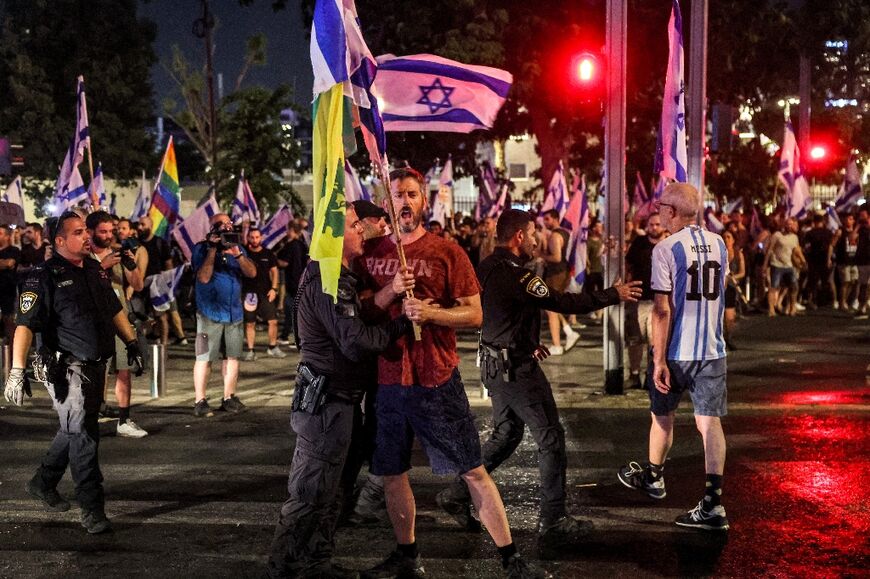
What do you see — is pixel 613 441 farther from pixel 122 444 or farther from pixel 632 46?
pixel 632 46

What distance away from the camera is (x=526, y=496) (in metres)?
Result: 7.44

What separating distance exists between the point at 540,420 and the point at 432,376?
46.3 inches

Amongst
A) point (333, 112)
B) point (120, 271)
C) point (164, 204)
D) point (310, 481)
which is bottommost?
point (310, 481)

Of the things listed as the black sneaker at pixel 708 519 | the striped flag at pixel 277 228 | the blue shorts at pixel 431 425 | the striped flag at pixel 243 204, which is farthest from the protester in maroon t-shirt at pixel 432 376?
the striped flag at pixel 243 204

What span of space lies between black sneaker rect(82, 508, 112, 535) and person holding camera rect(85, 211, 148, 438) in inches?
81.1

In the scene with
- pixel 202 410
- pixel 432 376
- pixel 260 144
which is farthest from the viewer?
pixel 260 144

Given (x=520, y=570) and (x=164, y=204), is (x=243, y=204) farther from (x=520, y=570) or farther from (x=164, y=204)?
(x=520, y=570)

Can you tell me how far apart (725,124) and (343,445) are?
11.2 metres

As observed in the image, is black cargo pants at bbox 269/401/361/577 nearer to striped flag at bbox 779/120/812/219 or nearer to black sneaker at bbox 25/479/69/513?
black sneaker at bbox 25/479/69/513

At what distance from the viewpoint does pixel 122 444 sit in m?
9.58

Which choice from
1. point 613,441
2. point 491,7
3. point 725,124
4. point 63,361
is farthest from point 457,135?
point 63,361

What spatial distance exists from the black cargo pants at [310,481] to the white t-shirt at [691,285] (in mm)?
2235

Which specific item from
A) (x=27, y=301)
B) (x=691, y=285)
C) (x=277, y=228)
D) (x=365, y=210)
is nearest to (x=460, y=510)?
(x=691, y=285)

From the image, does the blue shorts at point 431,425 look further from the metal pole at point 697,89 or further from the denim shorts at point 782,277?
the denim shorts at point 782,277
